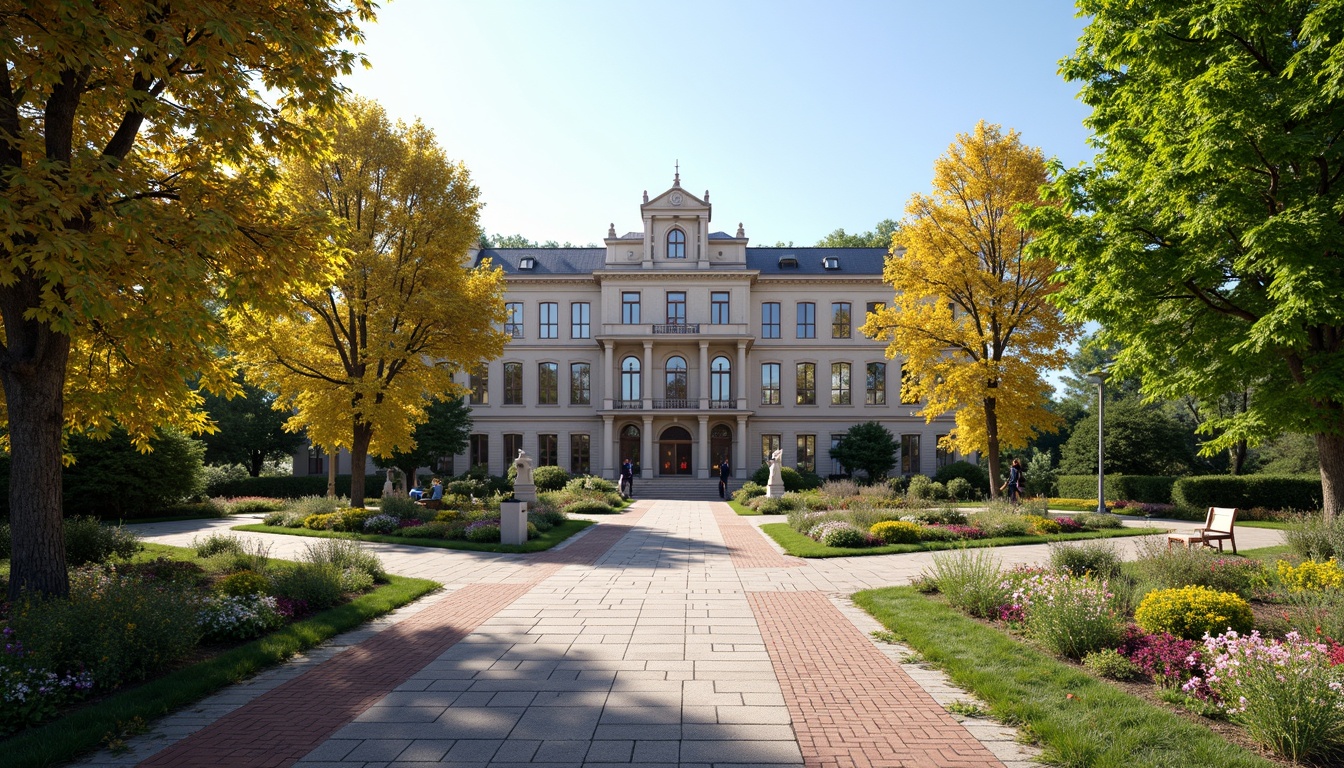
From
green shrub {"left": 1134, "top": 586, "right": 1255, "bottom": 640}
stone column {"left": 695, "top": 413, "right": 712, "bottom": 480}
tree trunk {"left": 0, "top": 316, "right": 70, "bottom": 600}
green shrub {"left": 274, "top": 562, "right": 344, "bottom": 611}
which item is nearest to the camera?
green shrub {"left": 1134, "top": 586, "right": 1255, "bottom": 640}

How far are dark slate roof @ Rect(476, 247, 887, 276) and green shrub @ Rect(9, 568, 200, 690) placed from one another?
3872 cm

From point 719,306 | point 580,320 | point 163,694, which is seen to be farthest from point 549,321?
point 163,694

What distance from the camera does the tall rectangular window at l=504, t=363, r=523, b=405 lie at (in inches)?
1740

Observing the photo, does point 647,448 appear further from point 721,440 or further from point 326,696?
point 326,696

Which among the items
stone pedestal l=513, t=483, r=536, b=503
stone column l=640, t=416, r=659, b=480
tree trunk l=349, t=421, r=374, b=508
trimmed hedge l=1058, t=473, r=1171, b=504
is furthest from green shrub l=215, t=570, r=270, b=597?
stone column l=640, t=416, r=659, b=480

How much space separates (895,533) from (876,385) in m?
29.8

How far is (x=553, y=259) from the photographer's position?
46.3m

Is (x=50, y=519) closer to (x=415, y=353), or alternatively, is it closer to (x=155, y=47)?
(x=155, y=47)

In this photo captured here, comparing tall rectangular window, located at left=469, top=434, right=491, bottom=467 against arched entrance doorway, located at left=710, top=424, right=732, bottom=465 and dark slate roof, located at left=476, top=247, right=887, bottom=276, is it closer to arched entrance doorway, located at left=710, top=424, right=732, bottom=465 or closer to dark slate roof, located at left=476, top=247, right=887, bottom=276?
dark slate roof, located at left=476, top=247, right=887, bottom=276

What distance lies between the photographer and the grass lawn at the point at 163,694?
4.65m

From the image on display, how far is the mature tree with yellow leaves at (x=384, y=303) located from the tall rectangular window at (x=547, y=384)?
23.7m

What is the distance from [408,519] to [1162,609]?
16.0 metres

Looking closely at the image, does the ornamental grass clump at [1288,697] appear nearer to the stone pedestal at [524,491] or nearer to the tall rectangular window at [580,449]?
the stone pedestal at [524,491]

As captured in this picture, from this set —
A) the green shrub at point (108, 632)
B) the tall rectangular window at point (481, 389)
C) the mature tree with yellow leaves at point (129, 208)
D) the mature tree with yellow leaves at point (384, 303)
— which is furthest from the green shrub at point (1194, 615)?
the tall rectangular window at point (481, 389)
